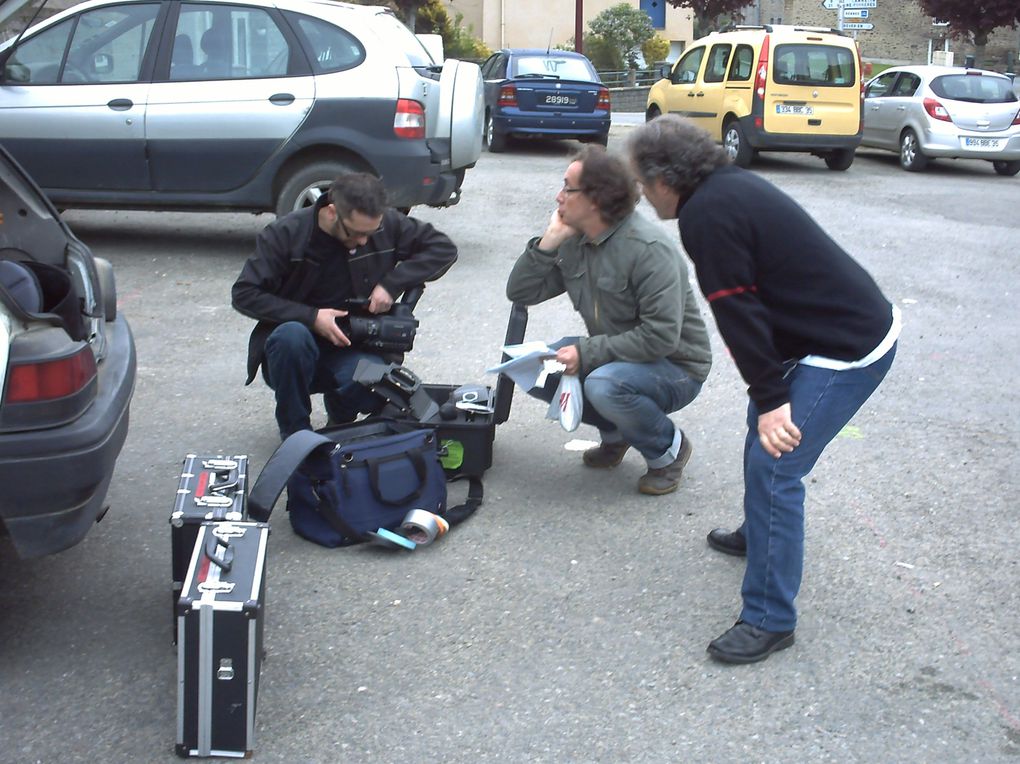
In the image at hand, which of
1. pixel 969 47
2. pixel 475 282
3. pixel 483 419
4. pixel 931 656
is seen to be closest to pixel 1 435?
pixel 483 419

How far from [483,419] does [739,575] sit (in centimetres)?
131

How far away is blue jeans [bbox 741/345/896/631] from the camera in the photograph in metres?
3.53

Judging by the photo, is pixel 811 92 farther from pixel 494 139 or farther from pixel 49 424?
pixel 49 424

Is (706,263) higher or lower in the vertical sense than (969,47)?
lower

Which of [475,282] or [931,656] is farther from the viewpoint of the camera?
[475,282]

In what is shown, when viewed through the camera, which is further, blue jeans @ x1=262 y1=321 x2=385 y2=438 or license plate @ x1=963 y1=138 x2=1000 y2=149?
license plate @ x1=963 y1=138 x2=1000 y2=149

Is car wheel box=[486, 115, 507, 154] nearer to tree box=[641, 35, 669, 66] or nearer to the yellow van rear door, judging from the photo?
the yellow van rear door

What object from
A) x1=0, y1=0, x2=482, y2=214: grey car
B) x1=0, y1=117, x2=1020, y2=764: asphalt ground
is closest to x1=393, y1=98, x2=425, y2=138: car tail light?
x1=0, y1=0, x2=482, y2=214: grey car

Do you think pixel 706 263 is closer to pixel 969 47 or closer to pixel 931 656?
pixel 931 656

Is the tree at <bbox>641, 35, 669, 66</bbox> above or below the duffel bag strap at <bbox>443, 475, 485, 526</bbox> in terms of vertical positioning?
above

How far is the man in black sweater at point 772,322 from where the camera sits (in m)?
3.41

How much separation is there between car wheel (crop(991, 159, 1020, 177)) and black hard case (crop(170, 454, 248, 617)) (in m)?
15.4

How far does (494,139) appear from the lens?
17469 mm

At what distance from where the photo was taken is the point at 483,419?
5047 millimetres
